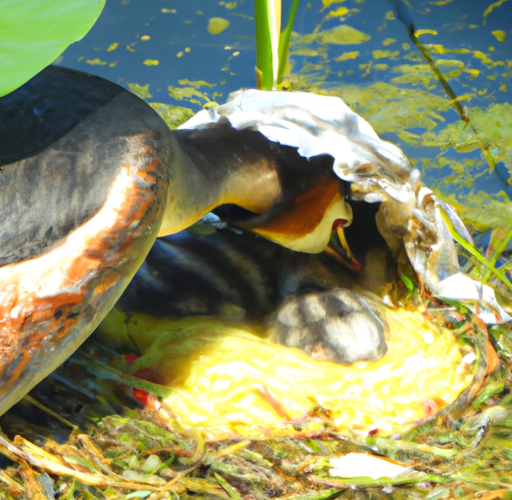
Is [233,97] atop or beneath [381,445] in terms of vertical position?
atop

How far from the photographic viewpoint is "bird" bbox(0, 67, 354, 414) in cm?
56

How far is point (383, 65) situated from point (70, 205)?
78 cm

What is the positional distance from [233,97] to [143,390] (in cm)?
52

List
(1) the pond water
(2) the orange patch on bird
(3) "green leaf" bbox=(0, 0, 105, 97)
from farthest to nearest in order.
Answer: (1) the pond water → (2) the orange patch on bird → (3) "green leaf" bbox=(0, 0, 105, 97)

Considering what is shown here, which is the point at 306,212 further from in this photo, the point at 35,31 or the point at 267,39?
the point at 35,31

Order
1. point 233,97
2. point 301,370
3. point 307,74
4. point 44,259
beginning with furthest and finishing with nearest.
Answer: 1. point 307,74
2. point 233,97
3. point 301,370
4. point 44,259

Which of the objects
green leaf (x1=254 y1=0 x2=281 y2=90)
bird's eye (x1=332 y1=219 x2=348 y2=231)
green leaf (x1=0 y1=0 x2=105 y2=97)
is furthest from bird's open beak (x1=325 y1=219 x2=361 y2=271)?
green leaf (x1=0 y1=0 x2=105 y2=97)

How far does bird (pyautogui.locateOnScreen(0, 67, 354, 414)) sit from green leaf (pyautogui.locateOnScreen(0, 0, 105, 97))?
0.31ft

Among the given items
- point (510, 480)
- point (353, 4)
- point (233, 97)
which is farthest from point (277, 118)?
point (510, 480)

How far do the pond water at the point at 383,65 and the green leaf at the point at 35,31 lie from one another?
0.58 m

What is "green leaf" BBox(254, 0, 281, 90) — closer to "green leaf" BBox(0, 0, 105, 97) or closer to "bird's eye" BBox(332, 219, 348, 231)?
"bird's eye" BBox(332, 219, 348, 231)

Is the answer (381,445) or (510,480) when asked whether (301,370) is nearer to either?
(381,445)

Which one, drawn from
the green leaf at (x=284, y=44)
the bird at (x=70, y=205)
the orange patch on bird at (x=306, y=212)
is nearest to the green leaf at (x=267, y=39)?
the green leaf at (x=284, y=44)

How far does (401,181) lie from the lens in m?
0.93
